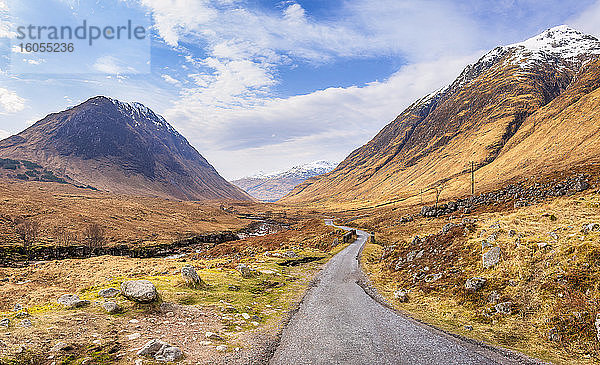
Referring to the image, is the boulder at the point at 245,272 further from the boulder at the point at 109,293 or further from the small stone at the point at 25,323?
the small stone at the point at 25,323

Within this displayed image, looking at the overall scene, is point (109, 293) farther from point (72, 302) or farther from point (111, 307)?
point (111, 307)

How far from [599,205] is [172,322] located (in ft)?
147

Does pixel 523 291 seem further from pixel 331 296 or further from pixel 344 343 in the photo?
pixel 331 296

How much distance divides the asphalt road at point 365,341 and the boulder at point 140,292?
775 cm

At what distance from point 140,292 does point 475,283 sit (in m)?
20.6

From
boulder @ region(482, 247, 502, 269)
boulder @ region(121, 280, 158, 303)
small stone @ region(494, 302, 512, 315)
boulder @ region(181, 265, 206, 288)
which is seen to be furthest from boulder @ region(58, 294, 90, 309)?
boulder @ region(482, 247, 502, 269)

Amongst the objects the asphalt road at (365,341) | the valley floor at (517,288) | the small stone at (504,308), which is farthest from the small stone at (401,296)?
the small stone at (504,308)

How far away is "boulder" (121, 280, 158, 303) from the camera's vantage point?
15664 mm

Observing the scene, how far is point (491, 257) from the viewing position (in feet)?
66.7

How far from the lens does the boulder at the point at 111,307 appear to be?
14.4 m

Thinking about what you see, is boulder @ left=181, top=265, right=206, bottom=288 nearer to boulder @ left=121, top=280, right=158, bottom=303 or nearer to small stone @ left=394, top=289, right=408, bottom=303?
boulder @ left=121, top=280, right=158, bottom=303

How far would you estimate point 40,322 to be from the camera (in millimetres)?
11852

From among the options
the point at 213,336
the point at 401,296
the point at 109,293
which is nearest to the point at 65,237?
the point at 109,293

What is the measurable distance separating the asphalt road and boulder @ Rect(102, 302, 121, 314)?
856 cm
